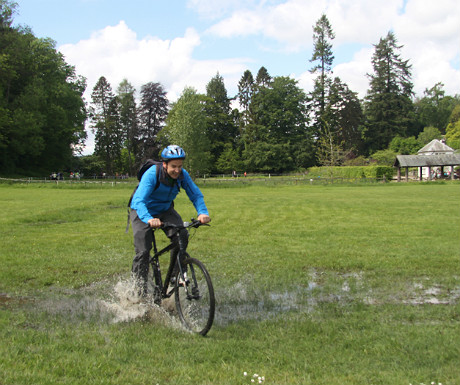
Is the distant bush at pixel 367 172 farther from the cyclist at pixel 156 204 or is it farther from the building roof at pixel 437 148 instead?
the cyclist at pixel 156 204

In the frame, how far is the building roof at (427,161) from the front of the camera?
6662 centimetres

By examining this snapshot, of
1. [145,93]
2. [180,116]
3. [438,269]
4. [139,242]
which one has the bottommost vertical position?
[438,269]

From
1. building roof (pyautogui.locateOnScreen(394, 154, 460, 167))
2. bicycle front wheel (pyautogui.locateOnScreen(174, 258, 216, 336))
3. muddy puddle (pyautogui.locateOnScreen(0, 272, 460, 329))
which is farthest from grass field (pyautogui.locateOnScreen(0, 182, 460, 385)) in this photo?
building roof (pyautogui.locateOnScreen(394, 154, 460, 167))

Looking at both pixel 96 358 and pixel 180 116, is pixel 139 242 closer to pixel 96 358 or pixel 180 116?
pixel 96 358

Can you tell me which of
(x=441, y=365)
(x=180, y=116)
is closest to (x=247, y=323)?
(x=441, y=365)

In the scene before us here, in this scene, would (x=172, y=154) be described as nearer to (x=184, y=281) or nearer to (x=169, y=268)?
(x=169, y=268)

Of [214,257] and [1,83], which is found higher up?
[1,83]

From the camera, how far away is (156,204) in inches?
234

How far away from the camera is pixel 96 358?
4207mm

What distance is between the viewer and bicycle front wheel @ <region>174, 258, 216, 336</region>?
504cm

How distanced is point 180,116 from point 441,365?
226ft

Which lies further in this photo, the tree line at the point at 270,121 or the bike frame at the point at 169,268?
the tree line at the point at 270,121

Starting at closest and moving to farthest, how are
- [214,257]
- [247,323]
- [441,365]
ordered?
1. [441,365]
2. [247,323]
3. [214,257]

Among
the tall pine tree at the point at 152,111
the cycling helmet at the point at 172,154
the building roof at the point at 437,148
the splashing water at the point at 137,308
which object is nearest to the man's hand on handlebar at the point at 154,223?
the cycling helmet at the point at 172,154
